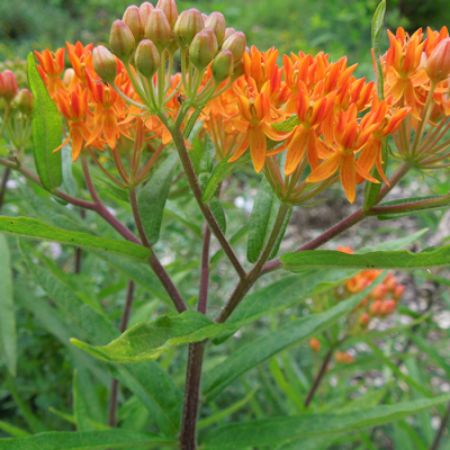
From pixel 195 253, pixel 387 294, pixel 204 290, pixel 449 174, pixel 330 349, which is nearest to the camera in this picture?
pixel 204 290

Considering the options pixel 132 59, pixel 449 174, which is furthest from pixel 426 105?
pixel 449 174

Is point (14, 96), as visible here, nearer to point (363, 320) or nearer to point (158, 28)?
point (158, 28)

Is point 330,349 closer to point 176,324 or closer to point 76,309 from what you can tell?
point 76,309

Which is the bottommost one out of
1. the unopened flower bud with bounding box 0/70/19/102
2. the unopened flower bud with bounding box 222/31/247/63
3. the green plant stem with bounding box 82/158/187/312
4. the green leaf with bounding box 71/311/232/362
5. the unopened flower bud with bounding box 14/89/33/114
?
the green leaf with bounding box 71/311/232/362

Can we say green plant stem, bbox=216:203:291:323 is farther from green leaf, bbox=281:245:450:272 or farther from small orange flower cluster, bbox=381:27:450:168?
small orange flower cluster, bbox=381:27:450:168

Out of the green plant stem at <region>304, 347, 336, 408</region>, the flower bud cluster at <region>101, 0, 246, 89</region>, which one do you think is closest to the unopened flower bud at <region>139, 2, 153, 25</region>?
the flower bud cluster at <region>101, 0, 246, 89</region>

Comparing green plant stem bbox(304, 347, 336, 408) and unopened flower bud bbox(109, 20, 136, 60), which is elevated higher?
unopened flower bud bbox(109, 20, 136, 60)
